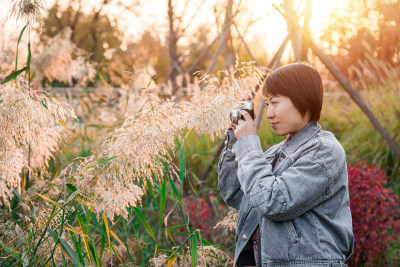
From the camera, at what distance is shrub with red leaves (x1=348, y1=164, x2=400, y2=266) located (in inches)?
130

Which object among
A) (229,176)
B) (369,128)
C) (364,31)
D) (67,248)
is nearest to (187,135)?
(229,176)

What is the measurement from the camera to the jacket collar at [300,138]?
5.69ft

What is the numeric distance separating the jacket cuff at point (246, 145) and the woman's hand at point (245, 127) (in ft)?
0.09

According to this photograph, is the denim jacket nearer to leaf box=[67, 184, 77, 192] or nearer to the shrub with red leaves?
leaf box=[67, 184, 77, 192]

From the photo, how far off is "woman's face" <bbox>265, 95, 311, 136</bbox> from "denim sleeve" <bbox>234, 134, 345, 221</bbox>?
155mm

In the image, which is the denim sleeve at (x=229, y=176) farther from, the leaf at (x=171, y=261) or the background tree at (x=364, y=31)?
the background tree at (x=364, y=31)

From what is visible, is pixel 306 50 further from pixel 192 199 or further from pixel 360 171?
pixel 192 199

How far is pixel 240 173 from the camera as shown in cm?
165

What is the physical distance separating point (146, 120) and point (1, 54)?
Result: 68.6 inches

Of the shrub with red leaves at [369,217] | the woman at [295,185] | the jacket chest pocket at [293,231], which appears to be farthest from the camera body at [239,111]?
the shrub with red leaves at [369,217]

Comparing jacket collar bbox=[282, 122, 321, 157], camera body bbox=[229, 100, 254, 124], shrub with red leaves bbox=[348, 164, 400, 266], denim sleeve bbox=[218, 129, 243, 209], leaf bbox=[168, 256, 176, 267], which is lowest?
shrub with red leaves bbox=[348, 164, 400, 266]

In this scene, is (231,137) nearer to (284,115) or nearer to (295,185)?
(284,115)

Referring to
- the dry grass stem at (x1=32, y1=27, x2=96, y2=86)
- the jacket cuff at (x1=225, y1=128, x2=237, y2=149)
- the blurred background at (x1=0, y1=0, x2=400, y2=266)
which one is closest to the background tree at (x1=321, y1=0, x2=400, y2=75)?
the blurred background at (x1=0, y1=0, x2=400, y2=266)

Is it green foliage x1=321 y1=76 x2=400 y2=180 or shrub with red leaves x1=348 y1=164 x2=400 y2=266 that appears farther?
green foliage x1=321 y1=76 x2=400 y2=180
